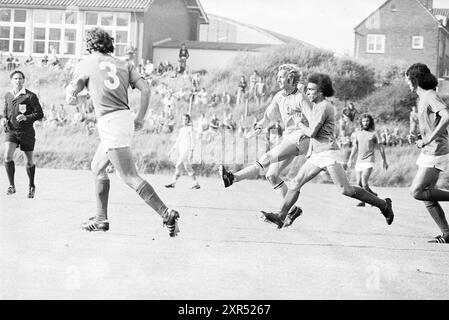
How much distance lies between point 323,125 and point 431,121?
80 centimetres

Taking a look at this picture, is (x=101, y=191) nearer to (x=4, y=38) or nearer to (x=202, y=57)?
(x=4, y=38)

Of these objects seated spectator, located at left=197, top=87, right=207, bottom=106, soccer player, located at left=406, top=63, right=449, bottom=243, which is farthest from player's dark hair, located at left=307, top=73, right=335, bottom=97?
seated spectator, located at left=197, top=87, right=207, bottom=106

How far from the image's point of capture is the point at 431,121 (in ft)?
20.7

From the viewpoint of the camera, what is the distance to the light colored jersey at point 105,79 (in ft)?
17.8

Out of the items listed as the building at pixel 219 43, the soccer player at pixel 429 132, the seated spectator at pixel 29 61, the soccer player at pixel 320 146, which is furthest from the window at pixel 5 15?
the soccer player at pixel 429 132

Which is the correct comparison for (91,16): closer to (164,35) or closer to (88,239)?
(88,239)

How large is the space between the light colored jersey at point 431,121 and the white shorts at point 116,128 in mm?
2220

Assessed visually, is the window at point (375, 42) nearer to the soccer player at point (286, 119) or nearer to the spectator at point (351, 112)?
the spectator at point (351, 112)

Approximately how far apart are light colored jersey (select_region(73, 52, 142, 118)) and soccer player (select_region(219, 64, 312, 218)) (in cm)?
123

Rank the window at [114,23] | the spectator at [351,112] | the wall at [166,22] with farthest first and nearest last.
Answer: the spectator at [351,112], the wall at [166,22], the window at [114,23]

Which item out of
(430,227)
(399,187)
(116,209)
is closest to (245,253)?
(116,209)

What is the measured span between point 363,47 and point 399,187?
10.7 ft
